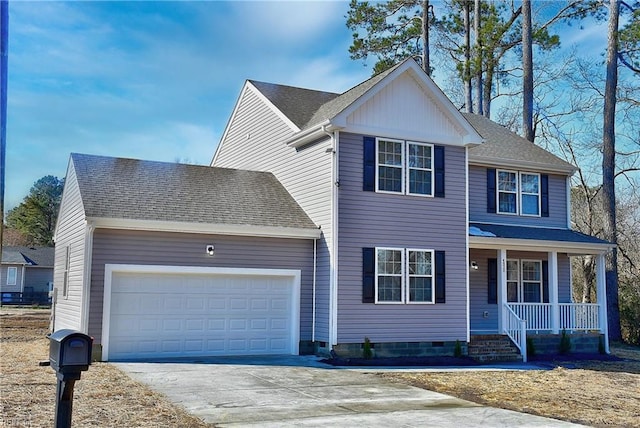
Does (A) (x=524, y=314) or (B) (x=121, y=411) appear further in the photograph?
(A) (x=524, y=314)

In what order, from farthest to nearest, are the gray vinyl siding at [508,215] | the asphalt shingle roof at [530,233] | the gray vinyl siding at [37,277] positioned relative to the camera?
the gray vinyl siding at [37,277] < the gray vinyl siding at [508,215] < the asphalt shingle roof at [530,233]

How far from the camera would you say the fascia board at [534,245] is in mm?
17359

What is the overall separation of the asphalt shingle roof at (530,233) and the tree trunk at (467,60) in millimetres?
13072

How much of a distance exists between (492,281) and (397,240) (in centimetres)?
469

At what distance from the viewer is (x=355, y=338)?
15.4 meters

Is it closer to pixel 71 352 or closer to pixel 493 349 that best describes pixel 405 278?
pixel 493 349

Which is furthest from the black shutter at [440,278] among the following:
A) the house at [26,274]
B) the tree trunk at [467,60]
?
the house at [26,274]

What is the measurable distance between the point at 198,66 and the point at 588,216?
1047 inches

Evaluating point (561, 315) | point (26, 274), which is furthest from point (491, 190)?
point (26, 274)

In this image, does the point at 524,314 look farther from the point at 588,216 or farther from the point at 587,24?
the point at 587,24

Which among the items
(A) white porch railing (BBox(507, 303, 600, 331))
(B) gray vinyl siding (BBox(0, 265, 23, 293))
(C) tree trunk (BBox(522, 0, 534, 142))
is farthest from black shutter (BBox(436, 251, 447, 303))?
(B) gray vinyl siding (BBox(0, 265, 23, 293))

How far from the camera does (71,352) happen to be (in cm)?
554

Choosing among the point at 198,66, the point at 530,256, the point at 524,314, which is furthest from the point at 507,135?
the point at 198,66

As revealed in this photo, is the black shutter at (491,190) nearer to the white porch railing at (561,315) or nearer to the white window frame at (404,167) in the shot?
the white porch railing at (561,315)
